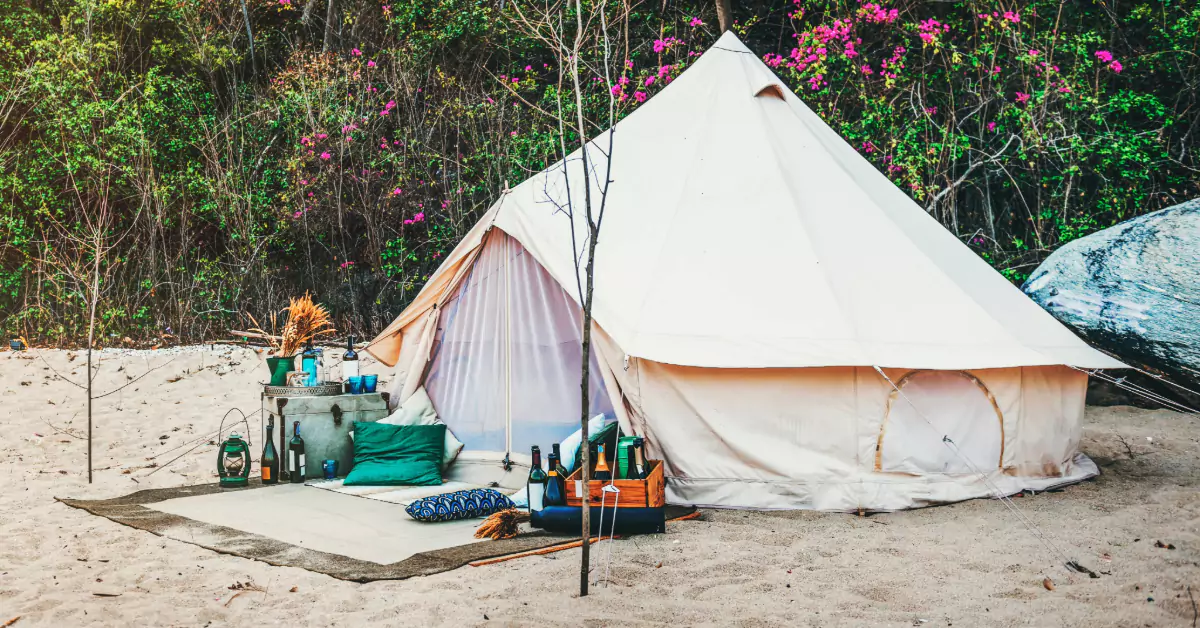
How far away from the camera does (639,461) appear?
396 centimetres

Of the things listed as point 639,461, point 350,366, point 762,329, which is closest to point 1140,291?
point 762,329

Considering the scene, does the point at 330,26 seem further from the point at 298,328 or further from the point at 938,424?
the point at 938,424

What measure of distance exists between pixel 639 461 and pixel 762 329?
791mm

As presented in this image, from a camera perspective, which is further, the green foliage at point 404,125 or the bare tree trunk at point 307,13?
the bare tree trunk at point 307,13

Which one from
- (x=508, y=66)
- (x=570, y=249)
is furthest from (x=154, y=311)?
(x=570, y=249)

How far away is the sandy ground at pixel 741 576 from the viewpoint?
272 centimetres

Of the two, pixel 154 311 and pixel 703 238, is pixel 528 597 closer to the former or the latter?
pixel 703 238

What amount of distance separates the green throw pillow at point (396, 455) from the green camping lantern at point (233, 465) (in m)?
0.56

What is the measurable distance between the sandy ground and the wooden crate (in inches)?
7.1

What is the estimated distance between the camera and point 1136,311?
586cm

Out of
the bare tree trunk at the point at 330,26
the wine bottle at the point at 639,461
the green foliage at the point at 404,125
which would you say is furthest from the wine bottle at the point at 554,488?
the bare tree trunk at the point at 330,26

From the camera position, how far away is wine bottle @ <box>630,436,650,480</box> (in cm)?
393

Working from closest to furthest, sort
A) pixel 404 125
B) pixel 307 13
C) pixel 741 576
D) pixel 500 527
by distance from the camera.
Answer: pixel 741 576
pixel 500 527
pixel 404 125
pixel 307 13

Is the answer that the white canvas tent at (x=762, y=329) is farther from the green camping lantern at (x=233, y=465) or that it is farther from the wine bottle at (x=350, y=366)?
the green camping lantern at (x=233, y=465)
